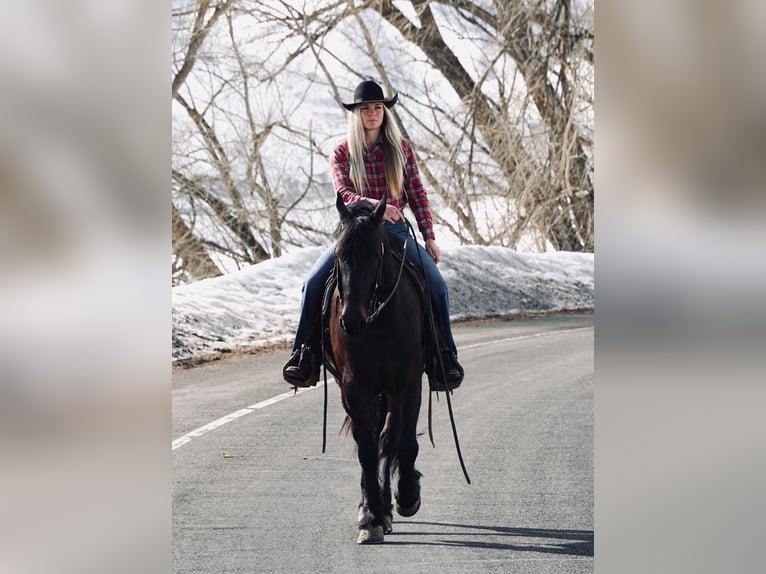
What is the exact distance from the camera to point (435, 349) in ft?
16.1

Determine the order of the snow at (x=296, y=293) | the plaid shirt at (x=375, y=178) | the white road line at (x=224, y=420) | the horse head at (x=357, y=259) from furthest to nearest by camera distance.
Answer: the snow at (x=296, y=293), the white road line at (x=224, y=420), the plaid shirt at (x=375, y=178), the horse head at (x=357, y=259)

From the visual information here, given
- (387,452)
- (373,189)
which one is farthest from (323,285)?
(387,452)

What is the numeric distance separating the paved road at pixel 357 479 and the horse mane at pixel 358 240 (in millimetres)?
1505

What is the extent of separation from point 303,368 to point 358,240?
1029 millimetres

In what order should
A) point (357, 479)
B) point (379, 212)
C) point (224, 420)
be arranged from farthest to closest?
point (224, 420) < point (357, 479) < point (379, 212)

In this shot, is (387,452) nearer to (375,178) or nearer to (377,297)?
(377,297)

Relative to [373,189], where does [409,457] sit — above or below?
below

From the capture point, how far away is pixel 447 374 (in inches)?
196

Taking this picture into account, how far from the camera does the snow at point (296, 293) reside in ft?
33.8

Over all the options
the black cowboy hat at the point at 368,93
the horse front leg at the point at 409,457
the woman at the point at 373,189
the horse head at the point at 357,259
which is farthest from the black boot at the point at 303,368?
the black cowboy hat at the point at 368,93

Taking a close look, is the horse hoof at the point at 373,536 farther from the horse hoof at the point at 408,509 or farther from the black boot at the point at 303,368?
the black boot at the point at 303,368
